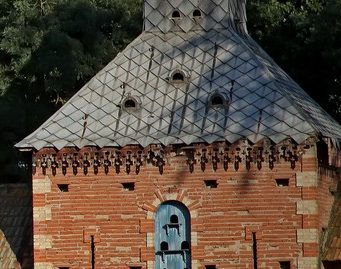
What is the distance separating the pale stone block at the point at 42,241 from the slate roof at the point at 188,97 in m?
1.64

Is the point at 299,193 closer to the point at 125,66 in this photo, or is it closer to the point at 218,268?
the point at 218,268

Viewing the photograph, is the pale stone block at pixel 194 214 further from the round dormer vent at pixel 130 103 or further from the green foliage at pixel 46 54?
the green foliage at pixel 46 54

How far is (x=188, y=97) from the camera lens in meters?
26.7

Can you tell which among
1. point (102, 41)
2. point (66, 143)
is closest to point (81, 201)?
point (66, 143)

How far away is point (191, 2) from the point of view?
94.3 ft

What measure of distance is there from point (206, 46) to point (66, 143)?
3.70m

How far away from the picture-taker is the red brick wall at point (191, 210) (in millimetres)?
25328

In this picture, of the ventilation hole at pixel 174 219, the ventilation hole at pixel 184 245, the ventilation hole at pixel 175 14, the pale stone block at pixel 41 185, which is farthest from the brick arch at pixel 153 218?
the ventilation hole at pixel 175 14

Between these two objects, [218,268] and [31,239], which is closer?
[218,268]

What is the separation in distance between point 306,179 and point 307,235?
995 mm

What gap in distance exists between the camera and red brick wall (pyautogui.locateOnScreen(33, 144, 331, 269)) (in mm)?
25328

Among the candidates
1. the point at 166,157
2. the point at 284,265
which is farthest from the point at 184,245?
the point at 284,265

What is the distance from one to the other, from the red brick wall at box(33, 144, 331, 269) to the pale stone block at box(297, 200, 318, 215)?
7cm

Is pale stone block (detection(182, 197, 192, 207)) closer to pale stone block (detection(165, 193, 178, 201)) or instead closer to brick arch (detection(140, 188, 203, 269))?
brick arch (detection(140, 188, 203, 269))
